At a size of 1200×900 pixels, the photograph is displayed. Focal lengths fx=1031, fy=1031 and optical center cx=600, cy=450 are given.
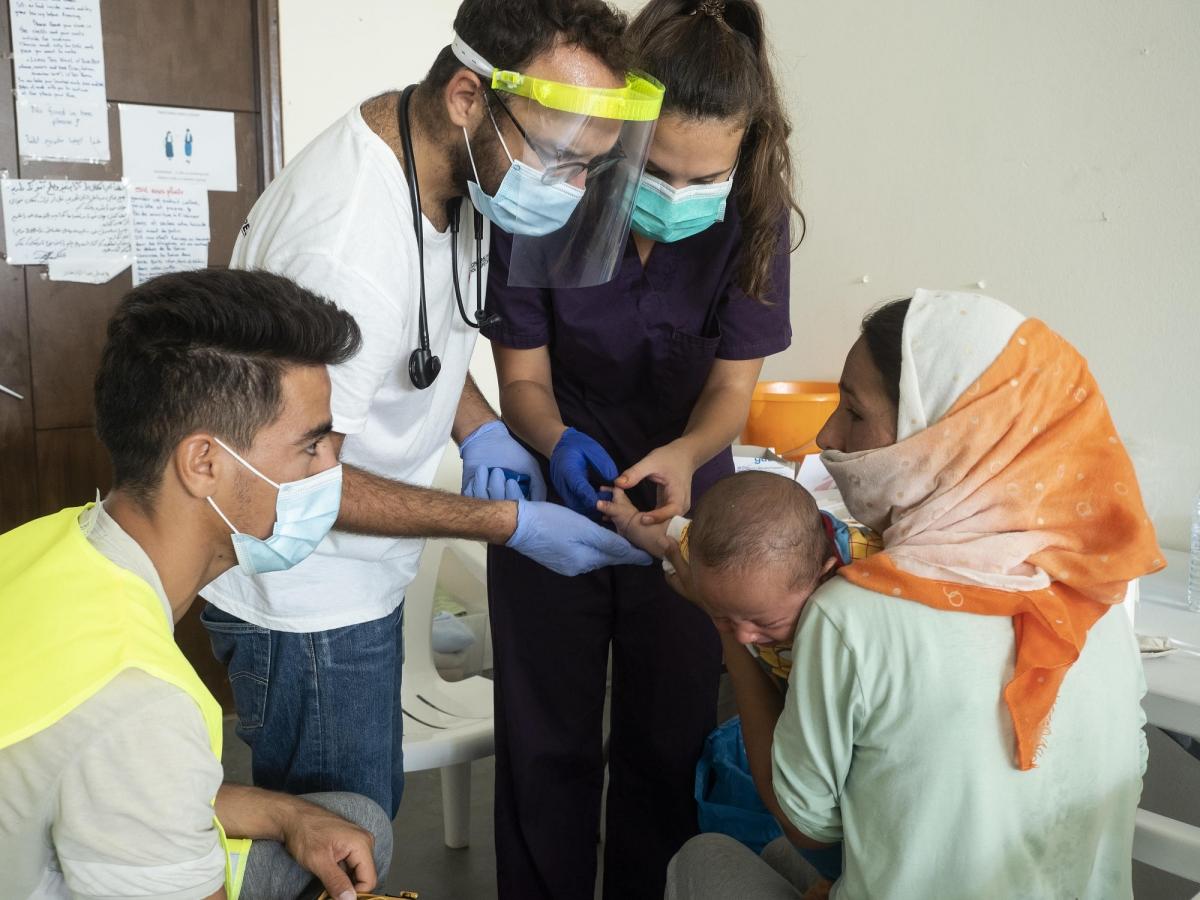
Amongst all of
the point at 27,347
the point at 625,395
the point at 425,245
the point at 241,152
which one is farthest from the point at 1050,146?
the point at 27,347

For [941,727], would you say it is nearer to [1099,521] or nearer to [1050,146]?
[1099,521]

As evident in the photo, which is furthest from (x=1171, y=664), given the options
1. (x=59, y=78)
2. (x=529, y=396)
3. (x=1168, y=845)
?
(x=59, y=78)

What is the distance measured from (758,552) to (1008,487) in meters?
0.27

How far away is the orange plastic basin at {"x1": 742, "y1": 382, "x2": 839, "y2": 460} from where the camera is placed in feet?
8.16

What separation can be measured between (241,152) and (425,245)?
176cm

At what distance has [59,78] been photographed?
2547 mm

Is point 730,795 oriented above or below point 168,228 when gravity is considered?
below

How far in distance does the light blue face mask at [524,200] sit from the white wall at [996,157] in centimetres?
141

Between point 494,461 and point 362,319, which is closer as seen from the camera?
point 362,319

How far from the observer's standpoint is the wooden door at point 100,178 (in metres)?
2.60

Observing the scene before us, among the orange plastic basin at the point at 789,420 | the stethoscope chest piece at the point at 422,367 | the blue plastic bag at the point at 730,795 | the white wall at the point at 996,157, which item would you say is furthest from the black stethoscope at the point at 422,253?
the white wall at the point at 996,157

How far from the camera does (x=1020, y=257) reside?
238 cm

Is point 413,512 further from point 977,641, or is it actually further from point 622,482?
point 977,641

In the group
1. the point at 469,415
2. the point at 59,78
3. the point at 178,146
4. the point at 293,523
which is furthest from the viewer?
the point at 178,146
